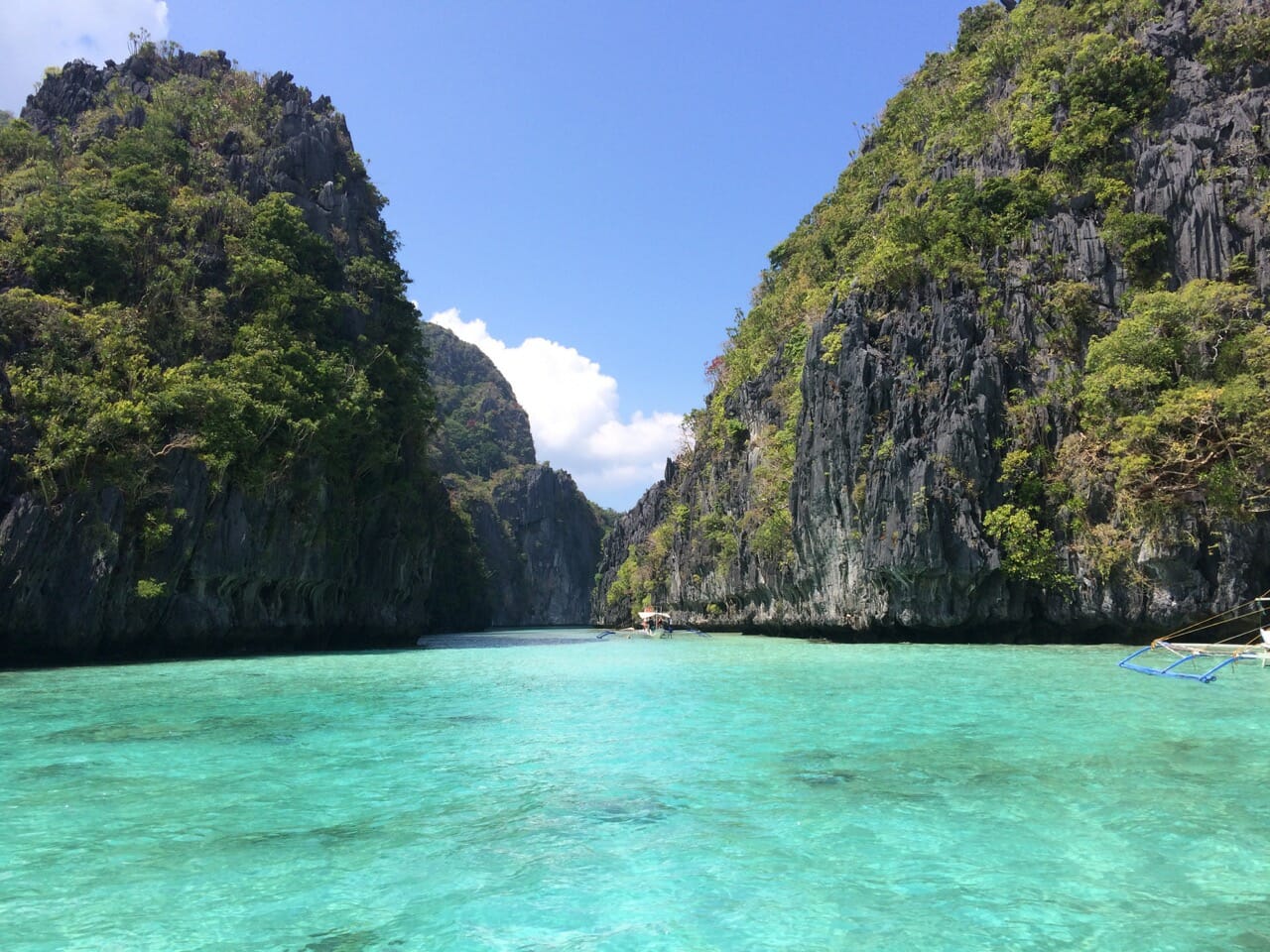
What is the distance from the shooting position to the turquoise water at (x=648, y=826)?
13.7 ft

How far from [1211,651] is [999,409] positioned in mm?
10310

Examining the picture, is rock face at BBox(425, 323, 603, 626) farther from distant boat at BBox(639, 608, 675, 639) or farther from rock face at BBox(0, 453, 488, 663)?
rock face at BBox(0, 453, 488, 663)

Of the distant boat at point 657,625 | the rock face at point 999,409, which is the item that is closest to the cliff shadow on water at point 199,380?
the distant boat at point 657,625

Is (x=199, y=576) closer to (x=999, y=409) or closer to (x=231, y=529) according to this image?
(x=231, y=529)

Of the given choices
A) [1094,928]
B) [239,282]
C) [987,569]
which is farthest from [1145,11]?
[239,282]

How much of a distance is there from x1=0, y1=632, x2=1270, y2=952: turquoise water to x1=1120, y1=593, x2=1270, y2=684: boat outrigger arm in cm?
321

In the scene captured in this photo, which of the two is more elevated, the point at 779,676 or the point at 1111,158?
the point at 1111,158

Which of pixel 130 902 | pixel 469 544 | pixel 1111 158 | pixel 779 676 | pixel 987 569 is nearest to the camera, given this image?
pixel 130 902

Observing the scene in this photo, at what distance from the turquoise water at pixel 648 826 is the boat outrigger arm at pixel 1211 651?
3215 millimetres

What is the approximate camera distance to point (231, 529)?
2588cm

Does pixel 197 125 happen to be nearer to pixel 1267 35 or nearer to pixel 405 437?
pixel 405 437

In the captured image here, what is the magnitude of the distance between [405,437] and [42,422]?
16.3m

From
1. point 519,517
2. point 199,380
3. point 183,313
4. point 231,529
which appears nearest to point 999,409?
point 231,529

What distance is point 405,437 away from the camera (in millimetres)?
36781
